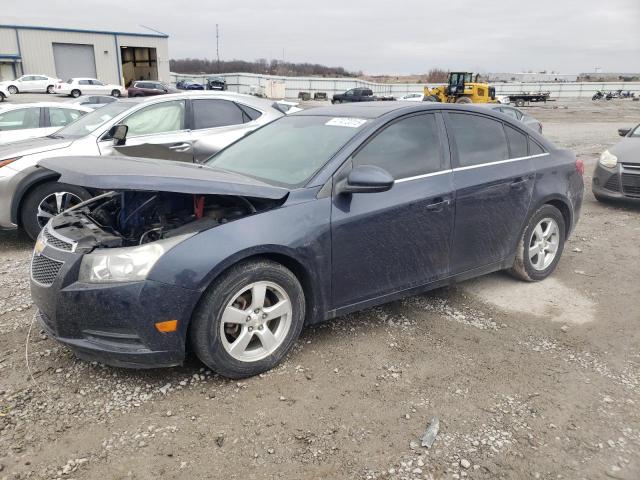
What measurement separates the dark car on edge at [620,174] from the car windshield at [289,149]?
5946 mm

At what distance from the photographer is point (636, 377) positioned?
3275mm

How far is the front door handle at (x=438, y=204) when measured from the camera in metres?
3.73

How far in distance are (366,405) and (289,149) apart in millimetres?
1920

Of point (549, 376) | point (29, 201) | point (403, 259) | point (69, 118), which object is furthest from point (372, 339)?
point (69, 118)

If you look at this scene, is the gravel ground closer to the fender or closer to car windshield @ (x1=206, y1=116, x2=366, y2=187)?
car windshield @ (x1=206, y1=116, x2=366, y2=187)

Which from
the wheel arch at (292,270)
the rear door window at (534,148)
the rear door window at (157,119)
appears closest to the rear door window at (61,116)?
the rear door window at (157,119)

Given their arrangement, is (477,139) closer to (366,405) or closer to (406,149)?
(406,149)

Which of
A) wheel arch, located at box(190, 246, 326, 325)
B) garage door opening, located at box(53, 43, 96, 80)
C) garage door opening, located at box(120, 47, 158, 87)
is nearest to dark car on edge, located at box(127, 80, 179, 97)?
garage door opening, located at box(53, 43, 96, 80)

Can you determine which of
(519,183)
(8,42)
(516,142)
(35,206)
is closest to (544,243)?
(519,183)

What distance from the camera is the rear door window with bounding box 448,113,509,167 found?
4.05 metres

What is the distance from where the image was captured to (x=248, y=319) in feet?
9.98

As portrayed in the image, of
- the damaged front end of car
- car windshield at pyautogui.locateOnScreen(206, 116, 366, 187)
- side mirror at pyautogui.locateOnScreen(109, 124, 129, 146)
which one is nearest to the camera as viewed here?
the damaged front end of car

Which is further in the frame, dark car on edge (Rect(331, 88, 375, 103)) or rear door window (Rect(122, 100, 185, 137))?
dark car on edge (Rect(331, 88, 375, 103))

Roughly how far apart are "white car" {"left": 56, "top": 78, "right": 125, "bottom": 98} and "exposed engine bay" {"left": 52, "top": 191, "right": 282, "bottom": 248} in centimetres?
3877
